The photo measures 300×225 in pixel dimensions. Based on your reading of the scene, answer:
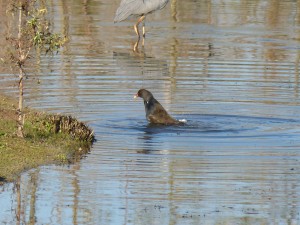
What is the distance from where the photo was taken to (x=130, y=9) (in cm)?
2656

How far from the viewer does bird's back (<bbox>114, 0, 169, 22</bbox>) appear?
Result: 26531mm

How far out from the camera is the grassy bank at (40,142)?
1217cm

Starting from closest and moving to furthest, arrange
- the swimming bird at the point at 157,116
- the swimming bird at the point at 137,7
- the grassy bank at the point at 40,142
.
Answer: the grassy bank at the point at 40,142 < the swimming bird at the point at 157,116 < the swimming bird at the point at 137,7

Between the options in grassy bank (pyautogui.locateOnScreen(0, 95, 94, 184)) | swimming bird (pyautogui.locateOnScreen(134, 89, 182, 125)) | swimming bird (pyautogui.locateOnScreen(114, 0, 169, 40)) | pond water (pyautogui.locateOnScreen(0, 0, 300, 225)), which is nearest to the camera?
pond water (pyautogui.locateOnScreen(0, 0, 300, 225))

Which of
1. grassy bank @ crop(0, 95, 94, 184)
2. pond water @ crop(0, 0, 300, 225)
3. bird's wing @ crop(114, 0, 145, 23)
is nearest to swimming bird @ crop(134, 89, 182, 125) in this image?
pond water @ crop(0, 0, 300, 225)

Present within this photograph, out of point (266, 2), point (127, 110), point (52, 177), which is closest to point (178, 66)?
point (127, 110)

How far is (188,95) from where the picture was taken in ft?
59.3

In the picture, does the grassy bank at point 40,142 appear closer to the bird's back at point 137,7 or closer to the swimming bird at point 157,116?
the swimming bird at point 157,116

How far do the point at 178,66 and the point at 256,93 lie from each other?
3.29 meters

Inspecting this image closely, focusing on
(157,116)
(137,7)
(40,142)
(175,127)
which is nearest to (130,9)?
(137,7)

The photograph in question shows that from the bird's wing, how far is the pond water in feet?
1.75

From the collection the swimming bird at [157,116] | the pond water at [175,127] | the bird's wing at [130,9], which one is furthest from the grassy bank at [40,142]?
the bird's wing at [130,9]

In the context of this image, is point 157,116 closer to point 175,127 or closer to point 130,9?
point 175,127

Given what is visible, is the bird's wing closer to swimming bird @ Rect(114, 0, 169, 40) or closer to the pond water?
swimming bird @ Rect(114, 0, 169, 40)
